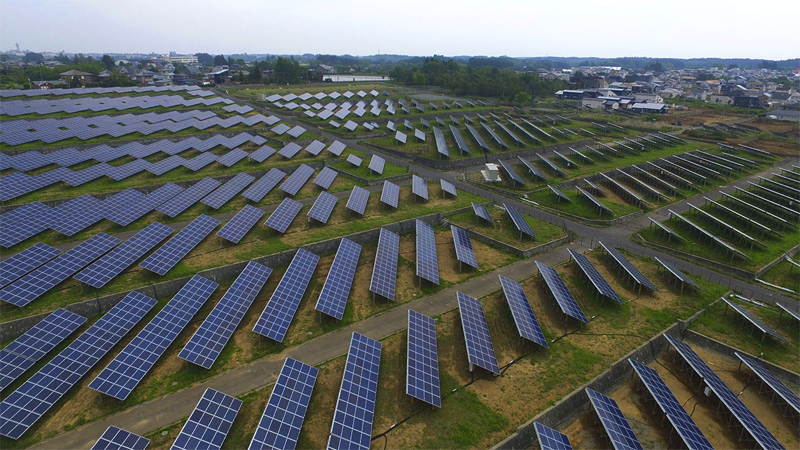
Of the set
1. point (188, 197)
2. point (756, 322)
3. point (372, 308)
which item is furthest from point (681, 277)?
point (188, 197)

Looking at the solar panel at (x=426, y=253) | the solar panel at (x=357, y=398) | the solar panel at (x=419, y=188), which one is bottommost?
the solar panel at (x=357, y=398)

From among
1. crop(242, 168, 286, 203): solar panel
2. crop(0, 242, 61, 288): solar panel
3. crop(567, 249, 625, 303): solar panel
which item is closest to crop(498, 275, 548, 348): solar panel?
crop(567, 249, 625, 303): solar panel

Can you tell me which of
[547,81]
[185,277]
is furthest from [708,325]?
[547,81]

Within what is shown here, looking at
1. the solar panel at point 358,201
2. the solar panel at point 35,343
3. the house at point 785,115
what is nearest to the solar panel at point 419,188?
the solar panel at point 358,201

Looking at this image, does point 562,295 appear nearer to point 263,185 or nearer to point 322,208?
point 322,208

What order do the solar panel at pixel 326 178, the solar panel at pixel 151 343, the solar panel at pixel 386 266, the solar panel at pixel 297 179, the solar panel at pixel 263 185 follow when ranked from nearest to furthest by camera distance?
the solar panel at pixel 151 343
the solar panel at pixel 386 266
the solar panel at pixel 263 185
the solar panel at pixel 297 179
the solar panel at pixel 326 178

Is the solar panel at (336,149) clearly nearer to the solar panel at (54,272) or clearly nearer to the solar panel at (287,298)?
the solar panel at (287,298)
